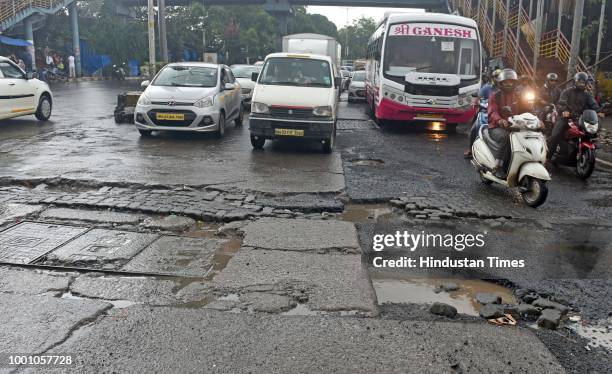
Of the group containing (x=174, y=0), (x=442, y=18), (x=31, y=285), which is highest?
(x=174, y=0)

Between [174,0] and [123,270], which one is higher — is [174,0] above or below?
above

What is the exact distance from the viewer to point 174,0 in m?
49.0

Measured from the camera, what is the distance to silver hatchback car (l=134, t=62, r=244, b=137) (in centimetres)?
1188

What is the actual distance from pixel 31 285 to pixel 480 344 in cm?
350

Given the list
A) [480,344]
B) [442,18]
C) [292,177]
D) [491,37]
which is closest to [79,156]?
[292,177]

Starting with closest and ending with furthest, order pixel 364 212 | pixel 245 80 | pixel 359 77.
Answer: pixel 364 212, pixel 245 80, pixel 359 77

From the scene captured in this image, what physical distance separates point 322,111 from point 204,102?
2.89 metres

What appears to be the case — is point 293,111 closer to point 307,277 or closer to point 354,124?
point 354,124

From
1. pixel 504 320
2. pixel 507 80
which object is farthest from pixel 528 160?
pixel 504 320

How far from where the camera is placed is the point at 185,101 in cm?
1186

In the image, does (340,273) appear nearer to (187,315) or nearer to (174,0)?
(187,315)

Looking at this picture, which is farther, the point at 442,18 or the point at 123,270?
the point at 442,18

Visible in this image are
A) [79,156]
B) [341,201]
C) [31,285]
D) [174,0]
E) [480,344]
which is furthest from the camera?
[174,0]

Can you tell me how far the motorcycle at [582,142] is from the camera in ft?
29.8
